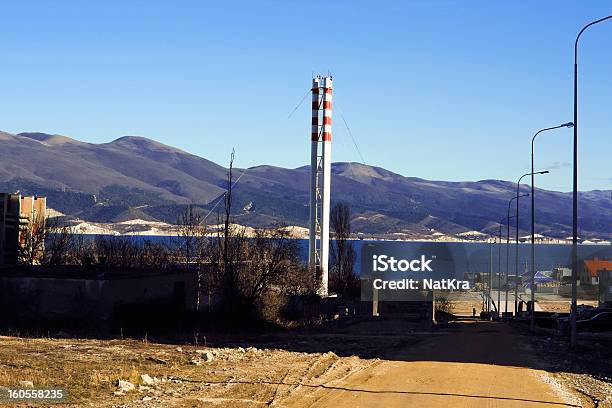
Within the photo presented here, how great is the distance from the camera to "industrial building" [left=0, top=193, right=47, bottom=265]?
181 ft

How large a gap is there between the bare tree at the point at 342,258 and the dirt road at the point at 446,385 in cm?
5547

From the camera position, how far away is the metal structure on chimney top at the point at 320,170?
79875 mm

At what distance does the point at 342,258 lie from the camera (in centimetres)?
8681

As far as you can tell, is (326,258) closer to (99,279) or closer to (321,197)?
(321,197)

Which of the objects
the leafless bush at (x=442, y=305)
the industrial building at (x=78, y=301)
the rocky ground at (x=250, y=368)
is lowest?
the leafless bush at (x=442, y=305)

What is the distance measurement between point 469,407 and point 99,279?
832 inches

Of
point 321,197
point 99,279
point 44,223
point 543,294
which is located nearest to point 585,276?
point 543,294

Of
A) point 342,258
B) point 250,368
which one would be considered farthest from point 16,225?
point 250,368

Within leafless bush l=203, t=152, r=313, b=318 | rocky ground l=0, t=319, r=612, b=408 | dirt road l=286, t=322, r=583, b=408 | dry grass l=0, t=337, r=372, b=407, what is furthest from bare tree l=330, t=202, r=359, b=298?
dry grass l=0, t=337, r=372, b=407

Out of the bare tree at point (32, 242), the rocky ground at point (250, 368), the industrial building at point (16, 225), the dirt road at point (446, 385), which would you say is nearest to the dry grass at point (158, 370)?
the rocky ground at point (250, 368)

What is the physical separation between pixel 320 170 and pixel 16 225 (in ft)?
104

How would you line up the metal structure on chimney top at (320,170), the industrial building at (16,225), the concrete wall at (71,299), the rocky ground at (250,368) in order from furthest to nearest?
the metal structure on chimney top at (320,170), the industrial building at (16,225), the concrete wall at (71,299), the rocky ground at (250,368)

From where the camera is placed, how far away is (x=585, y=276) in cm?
11969

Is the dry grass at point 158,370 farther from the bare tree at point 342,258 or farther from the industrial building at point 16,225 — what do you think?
the bare tree at point 342,258
